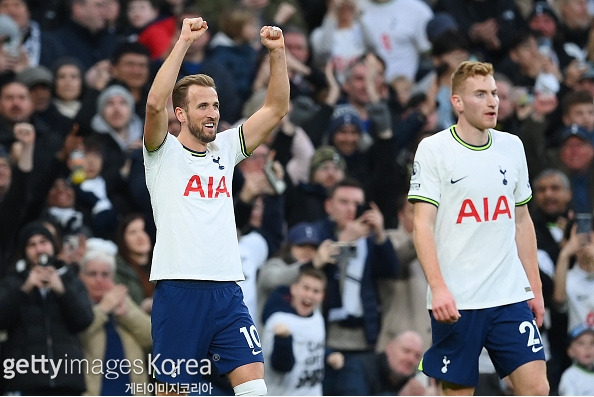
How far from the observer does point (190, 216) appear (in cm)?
900

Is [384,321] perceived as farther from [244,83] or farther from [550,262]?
[244,83]

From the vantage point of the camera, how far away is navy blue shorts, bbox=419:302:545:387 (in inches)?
362

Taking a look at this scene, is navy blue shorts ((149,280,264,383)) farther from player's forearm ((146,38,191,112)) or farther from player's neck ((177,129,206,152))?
player's forearm ((146,38,191,112))

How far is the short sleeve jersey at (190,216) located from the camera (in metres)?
8.97

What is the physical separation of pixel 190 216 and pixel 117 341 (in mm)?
3114


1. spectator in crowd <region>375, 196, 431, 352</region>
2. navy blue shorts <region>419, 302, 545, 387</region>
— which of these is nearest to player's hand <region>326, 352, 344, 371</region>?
spectator in crowd <region>375, 196, 431, 352</region>

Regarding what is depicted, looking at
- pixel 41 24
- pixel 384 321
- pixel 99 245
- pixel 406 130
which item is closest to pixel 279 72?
pixel 99 245

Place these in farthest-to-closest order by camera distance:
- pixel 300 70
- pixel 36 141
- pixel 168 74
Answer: pixel 300 70, pixel 36 141, pixel 168 74

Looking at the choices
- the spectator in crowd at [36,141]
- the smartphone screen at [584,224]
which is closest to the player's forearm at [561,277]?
the smartphone screen at [584,224]

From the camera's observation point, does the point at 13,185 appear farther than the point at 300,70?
No

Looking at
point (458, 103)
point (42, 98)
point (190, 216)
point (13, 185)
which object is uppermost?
point (42, 98)

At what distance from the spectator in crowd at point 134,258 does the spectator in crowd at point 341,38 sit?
4754 millimetres

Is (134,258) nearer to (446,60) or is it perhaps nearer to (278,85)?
(278,85)

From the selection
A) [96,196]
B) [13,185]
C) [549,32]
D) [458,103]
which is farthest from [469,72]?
[549,32]
